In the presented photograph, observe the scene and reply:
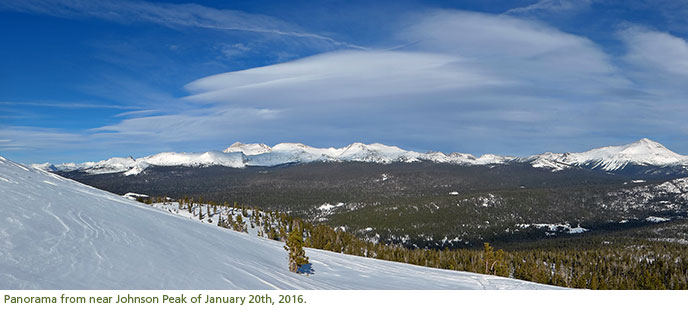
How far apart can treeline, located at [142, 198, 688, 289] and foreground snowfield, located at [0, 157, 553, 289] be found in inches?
2717

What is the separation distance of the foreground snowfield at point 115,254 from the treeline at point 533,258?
226 feet

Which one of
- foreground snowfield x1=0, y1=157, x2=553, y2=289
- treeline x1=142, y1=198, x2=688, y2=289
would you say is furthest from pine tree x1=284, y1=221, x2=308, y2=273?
treeline x1=142, y1=198, x2=688, y2=289

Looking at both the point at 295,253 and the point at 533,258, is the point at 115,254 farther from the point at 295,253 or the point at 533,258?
the point at 533,258

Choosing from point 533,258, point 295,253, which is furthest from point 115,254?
point 533,258

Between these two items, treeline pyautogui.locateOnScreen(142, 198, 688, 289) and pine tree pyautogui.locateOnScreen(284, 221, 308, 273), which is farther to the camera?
treeline pyautogui.locateOnScreen(142, 198, 688, 289)

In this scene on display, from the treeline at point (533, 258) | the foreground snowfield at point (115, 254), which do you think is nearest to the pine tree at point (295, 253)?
the foreground snowfield at point (115, 254)

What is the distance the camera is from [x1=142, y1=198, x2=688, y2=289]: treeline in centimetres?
11362

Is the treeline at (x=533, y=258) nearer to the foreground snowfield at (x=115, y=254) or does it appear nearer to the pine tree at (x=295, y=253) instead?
the pine tree at (x=295, y=253)

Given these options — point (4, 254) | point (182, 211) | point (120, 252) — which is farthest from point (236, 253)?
point (182, 211)

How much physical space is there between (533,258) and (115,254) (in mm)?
168488

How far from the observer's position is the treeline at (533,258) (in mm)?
113625

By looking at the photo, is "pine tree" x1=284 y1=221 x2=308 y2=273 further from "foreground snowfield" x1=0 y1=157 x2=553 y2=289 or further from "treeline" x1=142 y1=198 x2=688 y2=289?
"treeline" x1=142 y1=198 x2=688 y2=289
